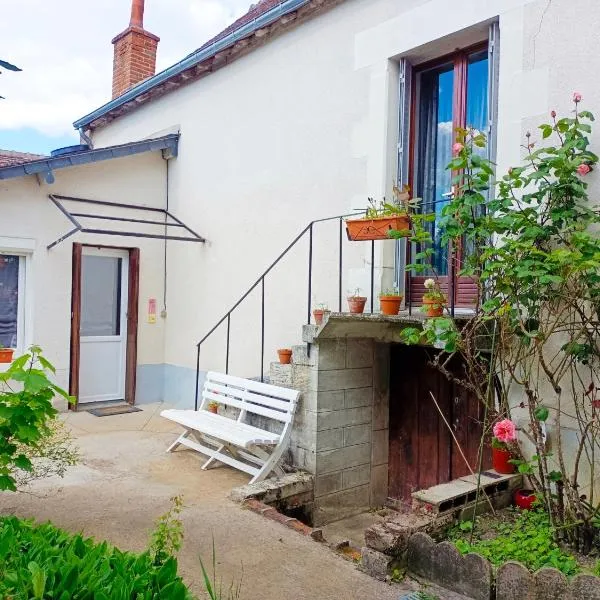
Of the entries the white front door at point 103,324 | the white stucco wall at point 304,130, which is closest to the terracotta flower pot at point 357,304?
the white stucco wall at point 304,130

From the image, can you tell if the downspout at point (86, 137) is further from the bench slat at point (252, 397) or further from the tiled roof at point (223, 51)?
the bench slat at point (252, 397)

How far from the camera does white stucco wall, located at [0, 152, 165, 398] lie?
23.1ft

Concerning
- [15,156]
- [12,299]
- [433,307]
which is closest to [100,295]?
[12,299]

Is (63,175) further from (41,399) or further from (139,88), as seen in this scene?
(41,399)

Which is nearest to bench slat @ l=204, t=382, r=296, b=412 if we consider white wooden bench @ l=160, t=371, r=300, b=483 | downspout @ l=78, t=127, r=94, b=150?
white wooden bench @ l=160, t=371, r=300, b=483

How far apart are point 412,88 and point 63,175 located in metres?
4.57

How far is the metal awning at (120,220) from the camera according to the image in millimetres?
7156

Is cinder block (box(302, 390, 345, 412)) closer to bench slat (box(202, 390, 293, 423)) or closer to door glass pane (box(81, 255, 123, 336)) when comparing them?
bench slat (box(202, 390, 293, 423))

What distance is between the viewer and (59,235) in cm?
738

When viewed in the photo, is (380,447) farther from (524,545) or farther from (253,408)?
(524,545)

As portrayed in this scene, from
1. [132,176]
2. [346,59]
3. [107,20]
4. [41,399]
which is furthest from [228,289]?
[107,20]

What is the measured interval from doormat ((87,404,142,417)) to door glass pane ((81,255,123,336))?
104 cm

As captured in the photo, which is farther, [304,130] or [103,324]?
[103,324]

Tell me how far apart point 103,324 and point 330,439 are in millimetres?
4237
